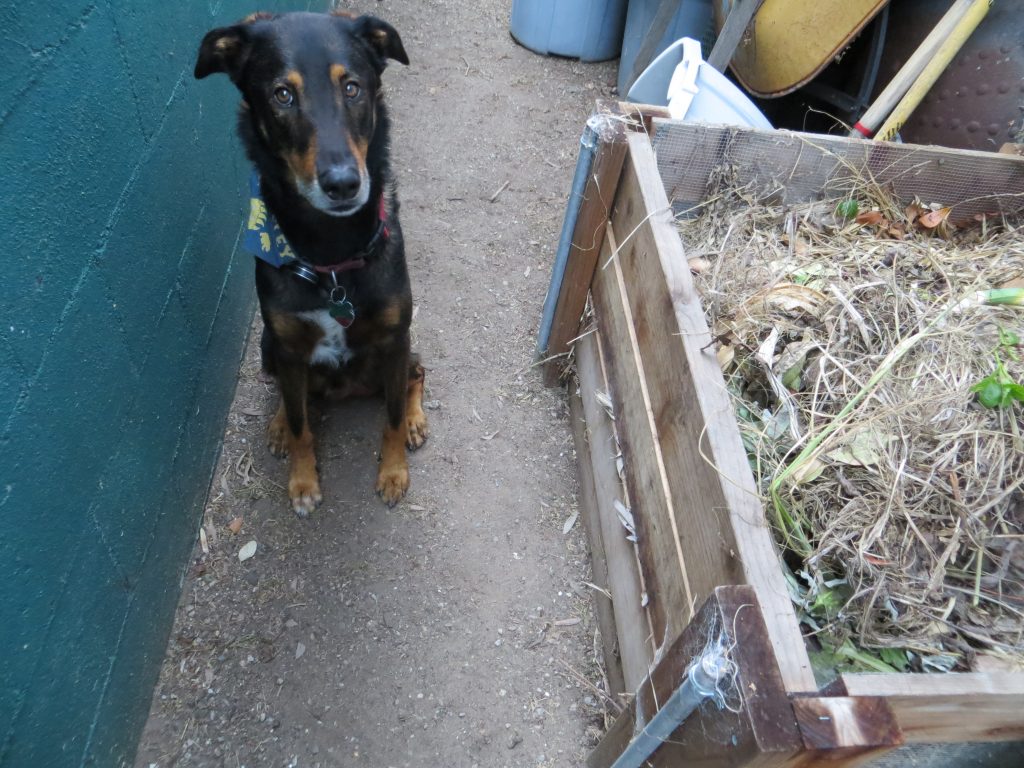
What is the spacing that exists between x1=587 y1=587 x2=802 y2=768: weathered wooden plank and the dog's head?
136 cm

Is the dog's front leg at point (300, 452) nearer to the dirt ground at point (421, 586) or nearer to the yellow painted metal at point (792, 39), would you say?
the dirt ground at point (421, 586)

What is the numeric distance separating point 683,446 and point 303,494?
1.61 m

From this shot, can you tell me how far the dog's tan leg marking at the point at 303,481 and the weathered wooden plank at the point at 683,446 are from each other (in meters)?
1.27

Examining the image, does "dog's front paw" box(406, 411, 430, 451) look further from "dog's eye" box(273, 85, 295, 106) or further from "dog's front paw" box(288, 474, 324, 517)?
"dog's eye" box(273, 85, 295, 106)

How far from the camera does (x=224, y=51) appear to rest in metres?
1.82

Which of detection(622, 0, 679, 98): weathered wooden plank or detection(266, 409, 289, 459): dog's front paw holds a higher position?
detection(622, 0, 679, 98): weathered wooden plank

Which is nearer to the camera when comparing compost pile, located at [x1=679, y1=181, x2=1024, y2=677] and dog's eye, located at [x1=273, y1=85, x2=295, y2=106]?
compost pile, located at [x1=679, y1=181, x2=1024, y2=677]

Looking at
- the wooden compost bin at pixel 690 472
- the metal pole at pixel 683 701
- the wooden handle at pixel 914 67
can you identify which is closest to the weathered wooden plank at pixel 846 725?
the wooden compost bin at pixel 690 472

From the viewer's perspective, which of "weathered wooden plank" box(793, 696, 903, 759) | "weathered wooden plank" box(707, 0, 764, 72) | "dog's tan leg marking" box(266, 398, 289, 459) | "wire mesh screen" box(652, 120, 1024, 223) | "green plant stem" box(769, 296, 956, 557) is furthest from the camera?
"weathered wooden plank" box(707, 0, 764, 72)

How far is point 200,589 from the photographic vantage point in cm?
229

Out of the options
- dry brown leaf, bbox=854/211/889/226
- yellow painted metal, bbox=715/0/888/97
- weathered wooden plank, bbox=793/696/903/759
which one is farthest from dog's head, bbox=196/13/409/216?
→ yellow painted metal, bbox=715/0/888/97

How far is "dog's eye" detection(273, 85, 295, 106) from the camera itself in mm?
1728

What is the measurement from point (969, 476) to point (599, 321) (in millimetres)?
1290

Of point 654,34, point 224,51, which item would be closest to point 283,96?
point 224,51
